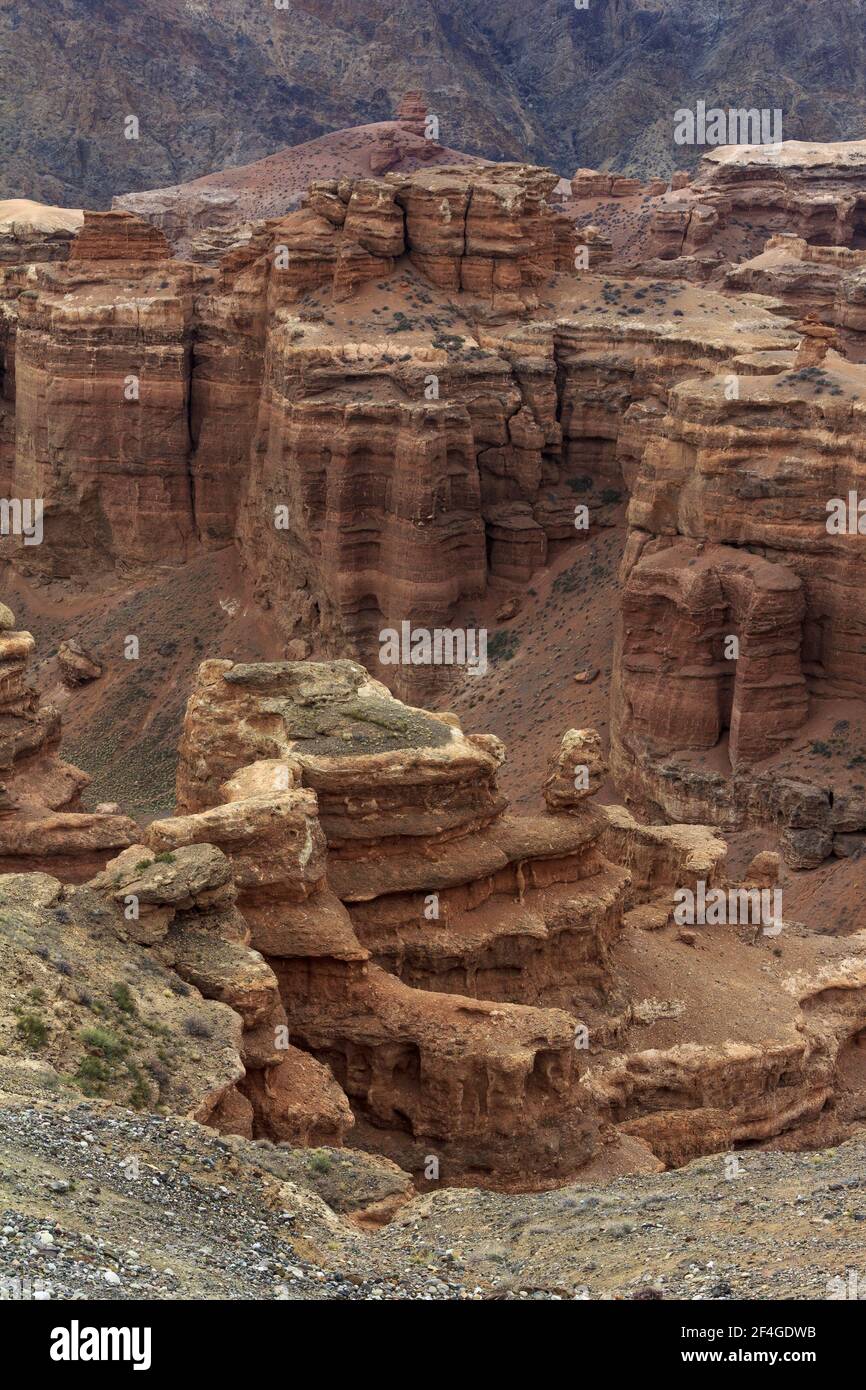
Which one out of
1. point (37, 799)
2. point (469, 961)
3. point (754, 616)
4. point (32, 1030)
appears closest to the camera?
point (32, 1030)

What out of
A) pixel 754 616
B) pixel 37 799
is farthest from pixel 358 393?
pixel 37 799

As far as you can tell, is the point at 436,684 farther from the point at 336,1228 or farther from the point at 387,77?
the point at 387,77

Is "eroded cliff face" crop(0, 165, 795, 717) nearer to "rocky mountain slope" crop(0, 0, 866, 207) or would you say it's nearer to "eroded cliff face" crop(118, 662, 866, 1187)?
"eroded cliff face" crop(118, 662, 866, 1187)

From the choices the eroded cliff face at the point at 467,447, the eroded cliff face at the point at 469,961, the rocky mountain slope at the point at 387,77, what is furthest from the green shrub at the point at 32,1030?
the rocky mountain slope at the point at 387,77

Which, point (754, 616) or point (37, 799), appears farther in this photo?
point (754, 616)

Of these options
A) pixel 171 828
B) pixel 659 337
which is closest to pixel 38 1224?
pixel 171 828

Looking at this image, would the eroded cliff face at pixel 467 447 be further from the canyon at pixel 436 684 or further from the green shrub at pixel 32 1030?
the green shrub at pixel 32 1030

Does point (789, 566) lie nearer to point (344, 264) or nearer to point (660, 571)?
→ point (660, 571)
